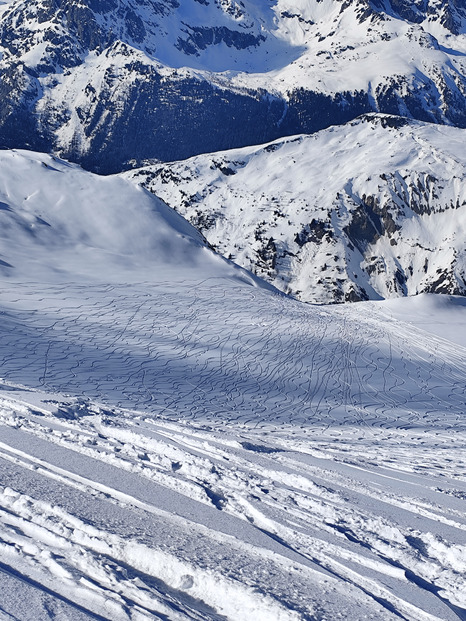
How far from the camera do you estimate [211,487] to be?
6.24 metres

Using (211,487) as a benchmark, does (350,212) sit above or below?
above

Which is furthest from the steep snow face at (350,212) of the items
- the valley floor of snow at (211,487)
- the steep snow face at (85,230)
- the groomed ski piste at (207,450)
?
the valley floor of snow at (211,487)

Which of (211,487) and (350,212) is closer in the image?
(211,487)

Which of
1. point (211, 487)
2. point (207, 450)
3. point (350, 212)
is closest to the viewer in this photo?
point (211, 487)

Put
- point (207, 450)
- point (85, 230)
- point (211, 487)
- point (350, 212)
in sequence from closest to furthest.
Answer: point (211, 487) → point (207, 450) → point (85, 230) → point (350, 212)

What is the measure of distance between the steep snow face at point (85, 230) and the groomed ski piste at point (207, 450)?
0.18 m

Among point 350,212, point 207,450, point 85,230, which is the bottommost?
point 207,450

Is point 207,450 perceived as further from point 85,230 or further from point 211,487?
point 85,230

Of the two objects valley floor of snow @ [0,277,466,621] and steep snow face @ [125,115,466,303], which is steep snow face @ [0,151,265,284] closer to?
valley floor of snow @ [0,277,466,621]

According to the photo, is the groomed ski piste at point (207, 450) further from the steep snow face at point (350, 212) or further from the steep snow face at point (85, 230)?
the steep snow face at point (350, 212)

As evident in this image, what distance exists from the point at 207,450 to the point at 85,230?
19.8 metres

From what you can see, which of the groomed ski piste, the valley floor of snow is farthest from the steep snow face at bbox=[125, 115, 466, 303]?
the valley floor of snow

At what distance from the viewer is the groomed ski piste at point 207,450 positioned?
4191 millimetres

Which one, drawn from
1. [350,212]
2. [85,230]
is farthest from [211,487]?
[350,212]
